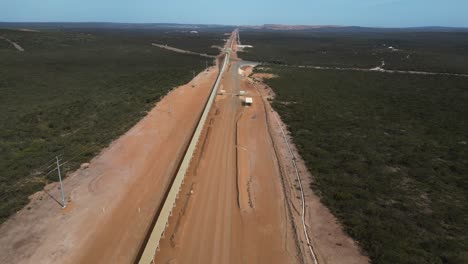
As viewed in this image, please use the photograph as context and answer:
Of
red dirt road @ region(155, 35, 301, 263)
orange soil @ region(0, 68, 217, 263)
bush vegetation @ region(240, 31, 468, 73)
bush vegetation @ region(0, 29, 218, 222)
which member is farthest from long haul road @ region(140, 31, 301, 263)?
bush vegetation @ region(240, 31, 468, 73)

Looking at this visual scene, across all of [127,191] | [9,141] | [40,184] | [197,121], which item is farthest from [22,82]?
[127,191]

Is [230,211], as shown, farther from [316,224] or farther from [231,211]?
[316,224]

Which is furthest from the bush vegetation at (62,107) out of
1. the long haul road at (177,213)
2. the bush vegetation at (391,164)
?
the bush vegetation at (391,164)

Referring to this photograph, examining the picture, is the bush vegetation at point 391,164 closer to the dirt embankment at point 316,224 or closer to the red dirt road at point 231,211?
the dirt embankment at point 316,224

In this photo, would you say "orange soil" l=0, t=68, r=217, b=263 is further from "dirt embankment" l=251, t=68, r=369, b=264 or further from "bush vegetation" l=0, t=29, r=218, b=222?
"dirt embankment" l=251, t=68, r=369, b=264

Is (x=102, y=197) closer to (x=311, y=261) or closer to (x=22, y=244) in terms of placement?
(x=22, y=244)

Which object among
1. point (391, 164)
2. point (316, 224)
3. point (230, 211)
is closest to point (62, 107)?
point (230, 211)
